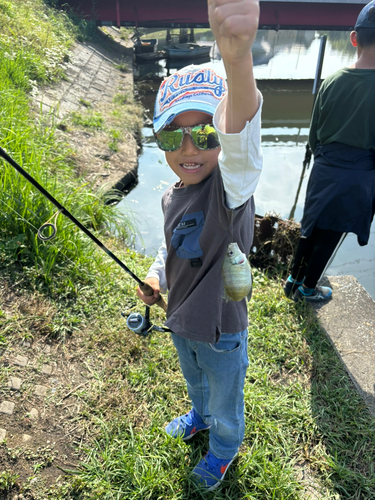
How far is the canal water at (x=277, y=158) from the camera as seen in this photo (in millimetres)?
5453

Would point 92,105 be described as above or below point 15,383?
below

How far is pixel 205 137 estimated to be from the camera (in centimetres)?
140

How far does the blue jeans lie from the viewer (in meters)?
1.68

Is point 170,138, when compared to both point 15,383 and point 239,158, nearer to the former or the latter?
point 239,158

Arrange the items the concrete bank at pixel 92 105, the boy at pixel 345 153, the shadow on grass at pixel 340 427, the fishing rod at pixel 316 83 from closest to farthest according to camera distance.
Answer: the shadow on grass at pixel 340 427 → the boy at pixel 345 153 → the concrete bank at pixel 92 105 → the fishing rod at pixel 316 83

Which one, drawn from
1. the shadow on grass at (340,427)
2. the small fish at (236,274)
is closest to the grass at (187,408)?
the shadow on grass at (340,427)

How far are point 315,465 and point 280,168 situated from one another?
7028mm

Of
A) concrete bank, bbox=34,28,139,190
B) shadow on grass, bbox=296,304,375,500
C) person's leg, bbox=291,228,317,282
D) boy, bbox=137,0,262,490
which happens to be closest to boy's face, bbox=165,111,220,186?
boy, bbox=137,0,262,490

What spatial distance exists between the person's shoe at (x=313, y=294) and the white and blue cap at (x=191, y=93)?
2442mm

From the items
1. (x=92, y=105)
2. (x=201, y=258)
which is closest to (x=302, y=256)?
(x=201, y=258)

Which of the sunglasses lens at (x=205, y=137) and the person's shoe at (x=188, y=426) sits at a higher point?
the sunglasses lens at (x=205, y=137)

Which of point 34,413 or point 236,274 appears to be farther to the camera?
point 34,413

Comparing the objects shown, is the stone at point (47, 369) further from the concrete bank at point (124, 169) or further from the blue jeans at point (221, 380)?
the concrete bank at point (124, 169)

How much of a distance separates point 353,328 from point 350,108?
184 centimetres
